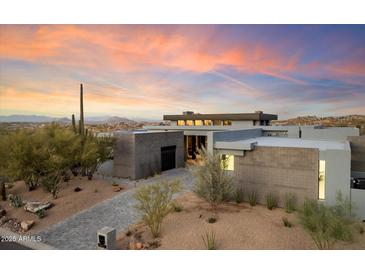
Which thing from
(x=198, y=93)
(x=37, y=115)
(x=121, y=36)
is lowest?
(x=37, y=115)

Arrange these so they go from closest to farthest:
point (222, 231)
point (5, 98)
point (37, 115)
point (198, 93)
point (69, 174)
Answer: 1. point (222, 231)
2. point (5, 98)
3. point (69, 174)
4. point (37, 115)
5. point (198, 93)

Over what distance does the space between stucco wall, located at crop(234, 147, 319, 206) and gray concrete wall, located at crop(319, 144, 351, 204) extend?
492 mm

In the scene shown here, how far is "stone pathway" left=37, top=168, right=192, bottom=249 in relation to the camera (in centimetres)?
848

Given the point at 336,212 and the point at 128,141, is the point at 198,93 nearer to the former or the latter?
the point at 128,141

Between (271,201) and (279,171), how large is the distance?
59.9 inches

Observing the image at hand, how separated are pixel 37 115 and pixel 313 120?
29363 millimetres

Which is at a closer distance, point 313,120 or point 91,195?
point 91,195

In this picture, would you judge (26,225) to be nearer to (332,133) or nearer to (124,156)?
(124,156)

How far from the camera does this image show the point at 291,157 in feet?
36.1

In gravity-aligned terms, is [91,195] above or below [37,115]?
below

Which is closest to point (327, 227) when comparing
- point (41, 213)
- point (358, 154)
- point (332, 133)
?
point (358, 154)

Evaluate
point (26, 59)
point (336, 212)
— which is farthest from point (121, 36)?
point (336, 212)

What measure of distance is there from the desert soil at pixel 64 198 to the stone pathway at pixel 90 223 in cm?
57

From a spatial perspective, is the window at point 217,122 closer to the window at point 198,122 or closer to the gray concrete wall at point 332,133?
the window at point 198,122
